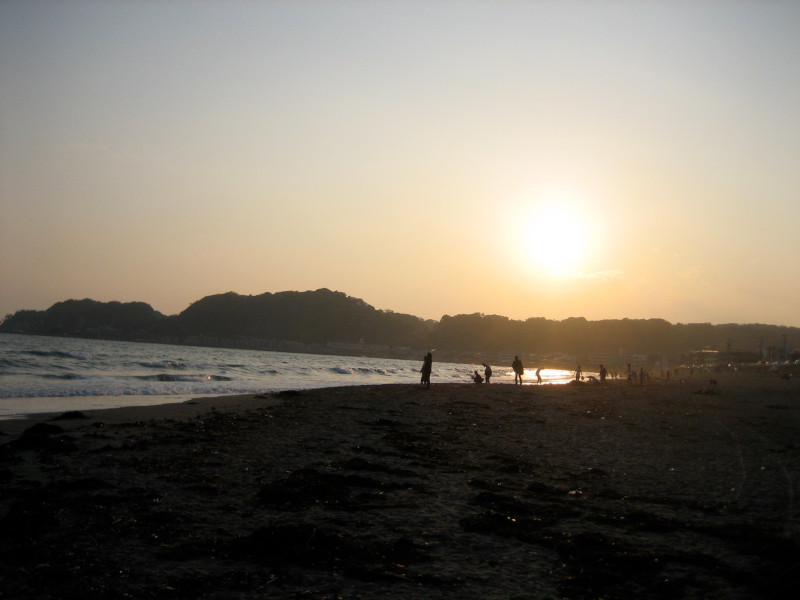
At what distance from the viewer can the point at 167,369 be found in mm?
50062

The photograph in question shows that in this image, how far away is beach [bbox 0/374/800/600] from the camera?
5.11 m

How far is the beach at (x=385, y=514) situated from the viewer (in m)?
5.11

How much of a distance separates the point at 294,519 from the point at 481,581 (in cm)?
250

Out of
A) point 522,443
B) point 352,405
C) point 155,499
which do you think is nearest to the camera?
point 155,499

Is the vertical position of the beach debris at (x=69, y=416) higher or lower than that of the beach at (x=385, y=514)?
lower

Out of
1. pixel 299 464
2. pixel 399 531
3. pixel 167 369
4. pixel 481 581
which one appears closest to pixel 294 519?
pixel 399 531

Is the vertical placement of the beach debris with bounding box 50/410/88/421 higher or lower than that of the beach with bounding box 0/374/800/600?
lower

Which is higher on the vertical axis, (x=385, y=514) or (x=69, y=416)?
(x=385, y=514)

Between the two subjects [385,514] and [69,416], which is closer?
[385,514]

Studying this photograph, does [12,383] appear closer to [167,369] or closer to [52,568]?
[167,369]

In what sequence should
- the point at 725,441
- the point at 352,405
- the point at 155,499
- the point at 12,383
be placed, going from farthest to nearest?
the point at 12,383 < the point at 352,405 < the point at 725,441 < the point at 155,499

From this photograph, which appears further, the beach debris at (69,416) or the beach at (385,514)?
the beach debris at (69,416)

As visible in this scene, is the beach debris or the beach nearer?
the beach

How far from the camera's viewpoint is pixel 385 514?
23.7 ft
